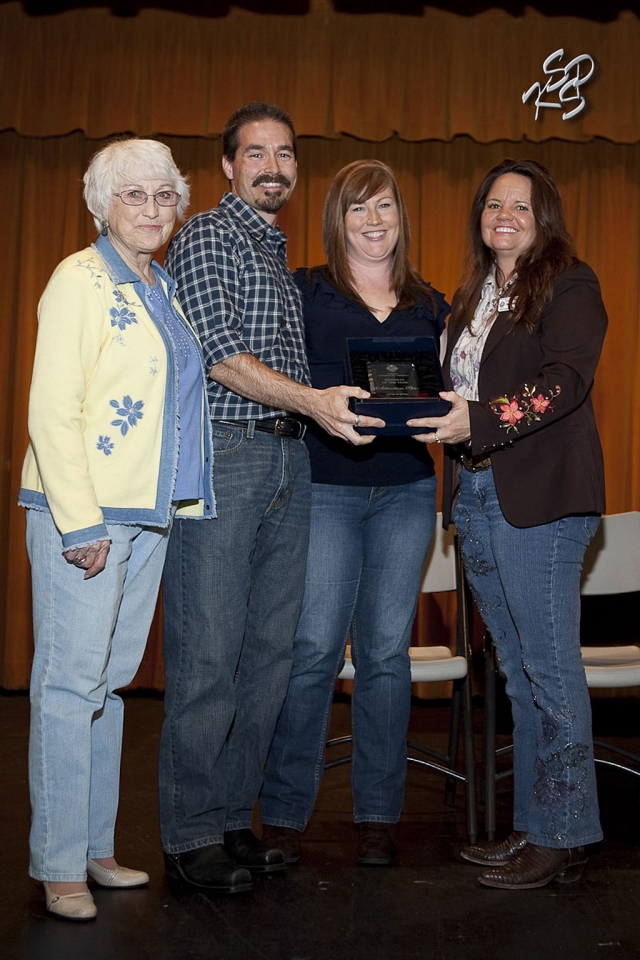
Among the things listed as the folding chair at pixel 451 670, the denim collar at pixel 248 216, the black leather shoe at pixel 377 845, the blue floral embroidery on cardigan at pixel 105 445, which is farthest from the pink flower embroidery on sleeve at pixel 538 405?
the black leather shoe at pixel 377 845

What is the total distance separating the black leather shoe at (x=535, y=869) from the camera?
2.29 meters

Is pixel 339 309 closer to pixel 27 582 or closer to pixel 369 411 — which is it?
pixel 369 411

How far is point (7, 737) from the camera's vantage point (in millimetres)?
3867

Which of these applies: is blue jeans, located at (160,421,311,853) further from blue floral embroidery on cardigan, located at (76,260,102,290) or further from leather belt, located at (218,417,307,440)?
blue floral embroidery on cardigan, located at (76,260,102,290)

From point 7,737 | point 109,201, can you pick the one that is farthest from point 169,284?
point 7,737

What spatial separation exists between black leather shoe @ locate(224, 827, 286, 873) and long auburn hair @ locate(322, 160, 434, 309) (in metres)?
1.37

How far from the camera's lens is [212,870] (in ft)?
7.30

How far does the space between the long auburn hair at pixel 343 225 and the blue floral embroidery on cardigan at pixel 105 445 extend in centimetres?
81

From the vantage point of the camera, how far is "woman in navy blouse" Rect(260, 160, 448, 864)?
250cm

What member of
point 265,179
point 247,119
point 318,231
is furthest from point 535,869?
point 318,231

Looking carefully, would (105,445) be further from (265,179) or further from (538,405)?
(538,405)

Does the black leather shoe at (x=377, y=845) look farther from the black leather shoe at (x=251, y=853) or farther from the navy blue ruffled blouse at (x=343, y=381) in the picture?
the navy blue ruffled blouse at (x=343, y=381)

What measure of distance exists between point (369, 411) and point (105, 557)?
2.23 feet

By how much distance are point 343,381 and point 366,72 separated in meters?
2.73
